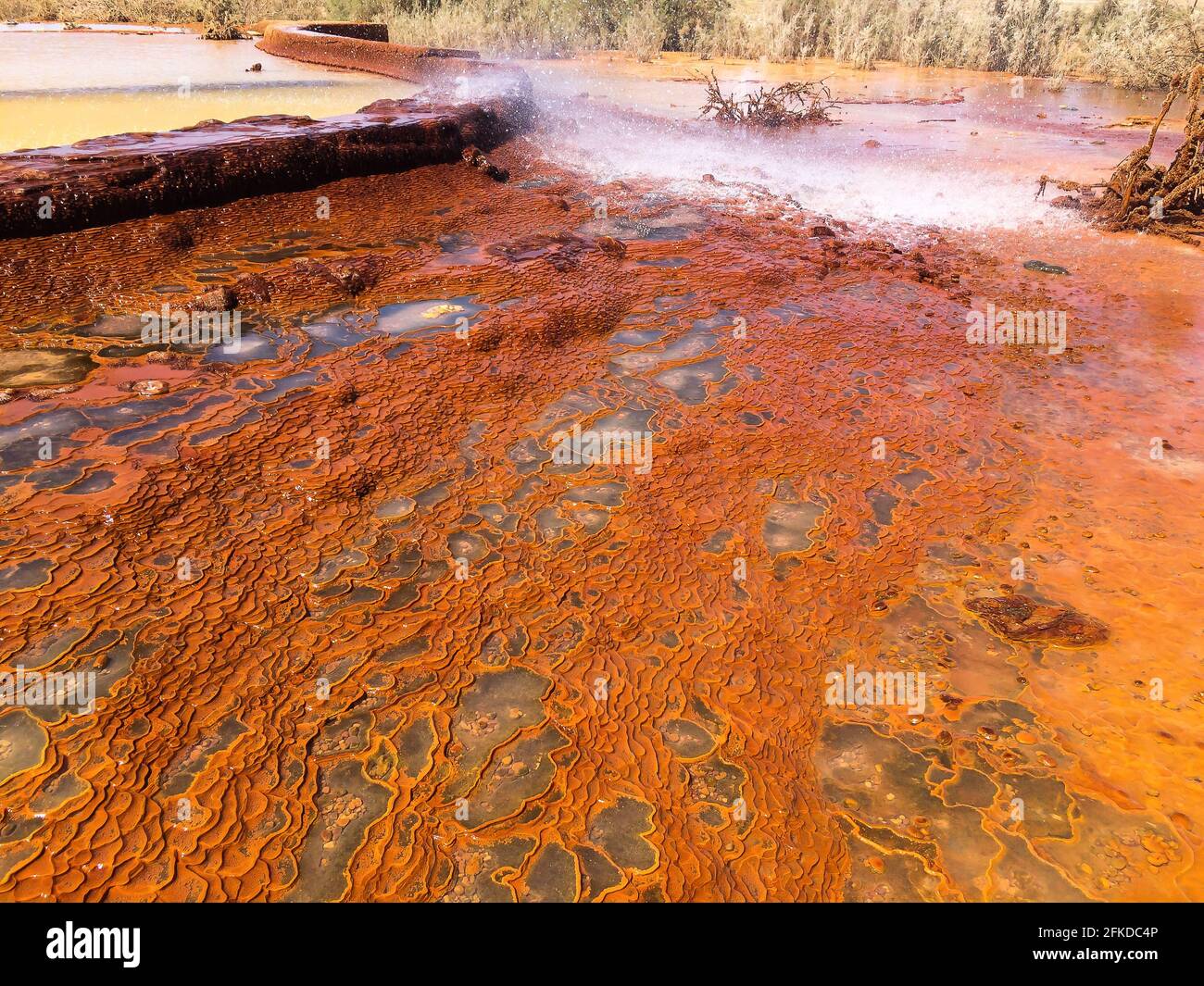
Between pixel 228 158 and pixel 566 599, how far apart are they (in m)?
4.65

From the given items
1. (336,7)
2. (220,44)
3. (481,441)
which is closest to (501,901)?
(481,441)

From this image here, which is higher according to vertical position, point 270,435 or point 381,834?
point 270,435

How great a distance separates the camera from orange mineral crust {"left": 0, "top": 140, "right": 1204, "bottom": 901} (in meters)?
1.76

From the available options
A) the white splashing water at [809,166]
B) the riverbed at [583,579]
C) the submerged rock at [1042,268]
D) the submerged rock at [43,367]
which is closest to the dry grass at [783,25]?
the white splashing water at [809,166]

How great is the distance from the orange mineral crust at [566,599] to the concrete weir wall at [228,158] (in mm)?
264

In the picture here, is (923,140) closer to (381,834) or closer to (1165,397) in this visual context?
(1165,397)

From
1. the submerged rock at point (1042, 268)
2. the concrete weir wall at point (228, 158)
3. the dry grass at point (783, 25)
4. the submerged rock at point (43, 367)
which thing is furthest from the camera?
the dry grass at point (783, 25)

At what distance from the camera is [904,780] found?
78.0 inches

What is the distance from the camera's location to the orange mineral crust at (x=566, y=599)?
176cm

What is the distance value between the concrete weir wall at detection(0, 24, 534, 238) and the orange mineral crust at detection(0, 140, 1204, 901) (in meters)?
0.26

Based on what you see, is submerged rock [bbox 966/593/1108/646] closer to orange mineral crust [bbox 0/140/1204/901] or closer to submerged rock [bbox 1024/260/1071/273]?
orange mineral crust [bbox 0/140/1204/901]

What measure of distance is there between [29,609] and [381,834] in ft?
4.41

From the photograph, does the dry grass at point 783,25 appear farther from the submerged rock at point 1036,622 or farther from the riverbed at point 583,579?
the submerged rock at point 1036,622

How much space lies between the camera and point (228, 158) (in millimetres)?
5199
